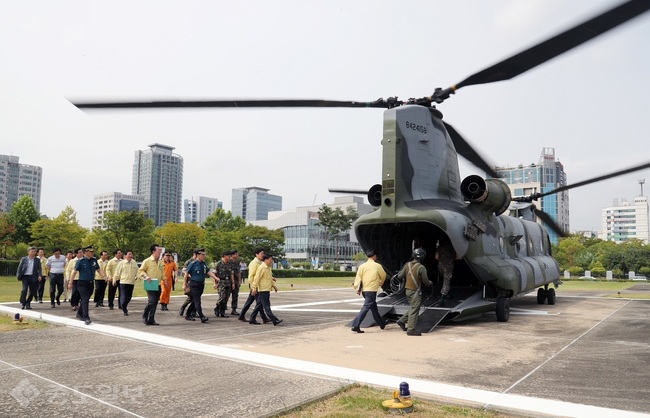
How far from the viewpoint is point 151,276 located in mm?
10609

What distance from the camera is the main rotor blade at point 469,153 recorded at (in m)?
13.9

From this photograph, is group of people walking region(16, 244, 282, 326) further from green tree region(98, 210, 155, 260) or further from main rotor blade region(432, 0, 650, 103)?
green tree region(98, 210, 155, 260)

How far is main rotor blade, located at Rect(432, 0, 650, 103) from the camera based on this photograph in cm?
552

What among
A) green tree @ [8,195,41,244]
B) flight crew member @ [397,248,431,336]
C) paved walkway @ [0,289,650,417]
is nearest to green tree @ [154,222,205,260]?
green tree @ [8,195,41,244]

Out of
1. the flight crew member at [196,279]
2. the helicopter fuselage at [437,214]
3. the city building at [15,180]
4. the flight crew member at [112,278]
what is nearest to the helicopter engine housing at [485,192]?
the helicopter fuselage at [437,214]

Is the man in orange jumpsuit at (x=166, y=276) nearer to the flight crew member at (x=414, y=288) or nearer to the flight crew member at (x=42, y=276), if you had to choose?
the flight crew member at (x=42, y=276)

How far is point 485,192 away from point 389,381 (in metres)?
7.77

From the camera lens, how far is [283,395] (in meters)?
4.89

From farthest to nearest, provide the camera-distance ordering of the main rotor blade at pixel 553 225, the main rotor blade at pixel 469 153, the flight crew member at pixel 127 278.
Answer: the main rotor blade at pixel 553 225 → the main rotor blade at pixel 469 153 → the flight crew member at pixel 127 278

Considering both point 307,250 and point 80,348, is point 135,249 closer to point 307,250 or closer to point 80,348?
point 80,348

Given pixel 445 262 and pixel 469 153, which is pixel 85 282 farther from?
pixel 469 153

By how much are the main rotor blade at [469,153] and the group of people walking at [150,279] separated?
6.64 metres

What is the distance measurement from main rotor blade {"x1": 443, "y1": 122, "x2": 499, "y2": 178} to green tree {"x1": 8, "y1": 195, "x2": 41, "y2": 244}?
166 ft

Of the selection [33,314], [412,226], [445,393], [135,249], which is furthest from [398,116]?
[135,249]
